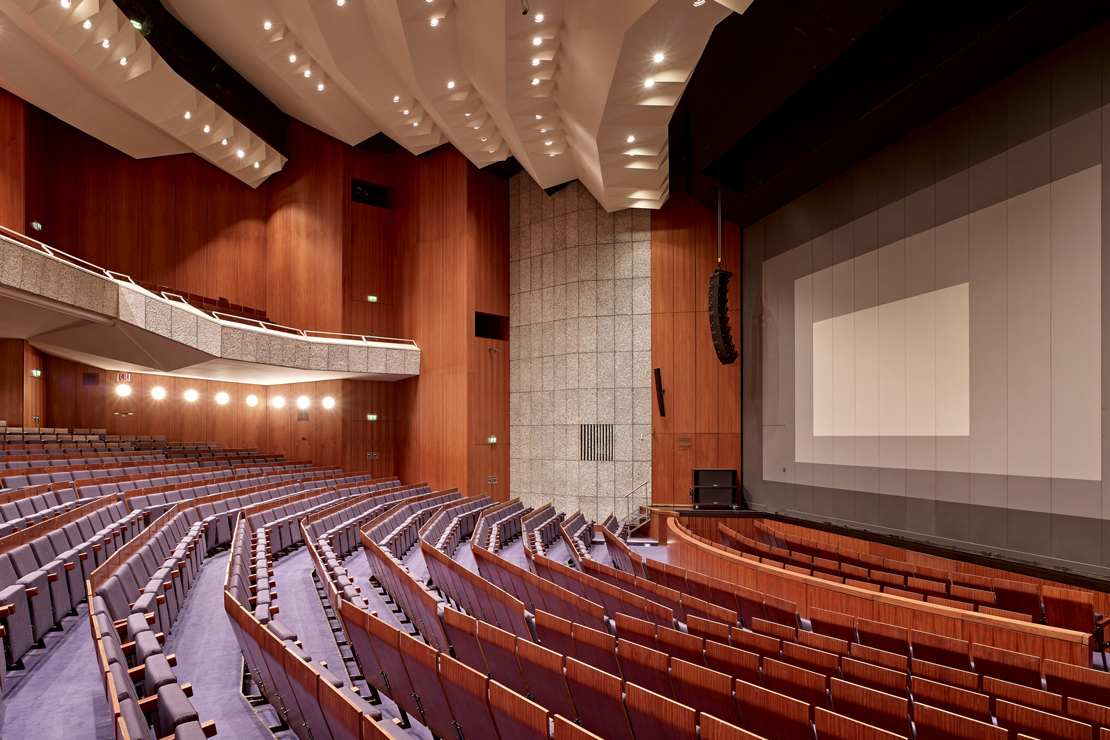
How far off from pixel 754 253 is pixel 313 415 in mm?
5604

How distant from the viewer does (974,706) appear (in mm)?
1533

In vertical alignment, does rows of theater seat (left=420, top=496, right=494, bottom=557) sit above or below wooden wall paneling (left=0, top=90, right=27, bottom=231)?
below

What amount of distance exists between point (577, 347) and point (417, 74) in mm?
3417

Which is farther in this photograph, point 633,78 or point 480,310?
point 480,310

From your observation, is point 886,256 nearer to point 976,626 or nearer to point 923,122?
point 923,122

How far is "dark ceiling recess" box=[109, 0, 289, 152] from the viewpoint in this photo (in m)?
5.97

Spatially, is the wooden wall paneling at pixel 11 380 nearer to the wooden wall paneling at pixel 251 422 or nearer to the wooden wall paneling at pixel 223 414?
the wooden wall paneling at pixel 223 414

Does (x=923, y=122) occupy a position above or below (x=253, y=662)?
above

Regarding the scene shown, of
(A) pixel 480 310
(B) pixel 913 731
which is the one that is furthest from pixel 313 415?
(B) pixel 913 731

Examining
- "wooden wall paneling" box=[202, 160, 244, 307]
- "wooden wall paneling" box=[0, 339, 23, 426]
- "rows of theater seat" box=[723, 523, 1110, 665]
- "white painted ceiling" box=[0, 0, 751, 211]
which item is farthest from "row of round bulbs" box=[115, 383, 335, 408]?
"rows of theater seat" box=[723, 523, 1110, 665]

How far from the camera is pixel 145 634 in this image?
1.55 metres

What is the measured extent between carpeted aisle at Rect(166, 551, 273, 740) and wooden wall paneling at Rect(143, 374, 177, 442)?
5.91m

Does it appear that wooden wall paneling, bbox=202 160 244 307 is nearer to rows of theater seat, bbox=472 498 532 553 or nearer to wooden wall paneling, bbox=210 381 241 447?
wooden wall paneling, bbox=210 381 241 447

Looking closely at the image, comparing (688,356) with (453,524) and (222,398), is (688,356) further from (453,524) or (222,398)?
(222,398)
